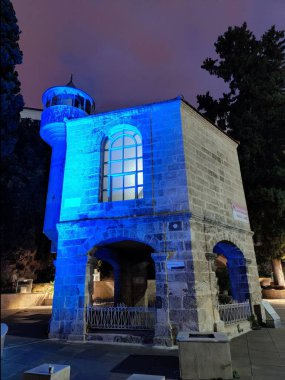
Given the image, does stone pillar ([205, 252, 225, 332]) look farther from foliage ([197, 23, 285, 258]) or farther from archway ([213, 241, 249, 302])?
foliage ([197, 23, 285, 258])

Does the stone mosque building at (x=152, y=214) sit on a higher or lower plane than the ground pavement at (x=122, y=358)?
higher

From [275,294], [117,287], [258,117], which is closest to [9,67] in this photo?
[117,287]

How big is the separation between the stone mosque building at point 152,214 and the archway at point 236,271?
0.04 m

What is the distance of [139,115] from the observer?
10117 millimetres

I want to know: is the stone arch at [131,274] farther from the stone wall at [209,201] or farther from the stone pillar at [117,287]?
the stone wall at [209,201]

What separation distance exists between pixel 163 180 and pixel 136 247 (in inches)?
199

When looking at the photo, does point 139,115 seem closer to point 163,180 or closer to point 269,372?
point 163,180

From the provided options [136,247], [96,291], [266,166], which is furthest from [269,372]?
[96,291]

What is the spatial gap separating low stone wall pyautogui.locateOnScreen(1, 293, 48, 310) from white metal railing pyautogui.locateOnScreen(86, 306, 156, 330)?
1206 centimetres

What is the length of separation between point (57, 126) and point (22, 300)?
14.7 meters

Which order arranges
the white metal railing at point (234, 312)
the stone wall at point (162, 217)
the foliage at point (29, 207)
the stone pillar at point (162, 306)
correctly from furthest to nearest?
the foliage at point (29, 207) < the white metal railing at point (234, 312) < the stone wall at point (162, 217) < the stone pillar at point (162, 306)

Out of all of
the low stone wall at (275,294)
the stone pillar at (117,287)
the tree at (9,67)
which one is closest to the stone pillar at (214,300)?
the stone pillar at (117,287)

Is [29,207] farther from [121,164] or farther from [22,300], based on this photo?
[121,164]

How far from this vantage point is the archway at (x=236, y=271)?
10430mm
